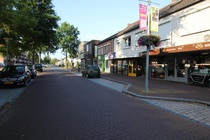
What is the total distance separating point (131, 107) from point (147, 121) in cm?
177

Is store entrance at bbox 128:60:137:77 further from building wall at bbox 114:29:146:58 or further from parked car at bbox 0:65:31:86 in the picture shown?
parked car at bbox 0:65:31:86

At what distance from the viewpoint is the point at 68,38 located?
57.3 m

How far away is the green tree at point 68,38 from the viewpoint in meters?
57.7

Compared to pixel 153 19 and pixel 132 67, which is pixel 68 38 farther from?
pixel 153 19

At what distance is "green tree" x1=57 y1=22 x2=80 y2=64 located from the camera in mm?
57719

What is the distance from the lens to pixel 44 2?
81.4ft

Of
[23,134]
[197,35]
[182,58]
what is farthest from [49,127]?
[182,58]

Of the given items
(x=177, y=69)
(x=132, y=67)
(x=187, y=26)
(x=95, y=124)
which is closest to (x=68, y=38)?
(x=132, y=67)

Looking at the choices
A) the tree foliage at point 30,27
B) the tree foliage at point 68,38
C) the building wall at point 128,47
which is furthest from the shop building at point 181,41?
the tree foliage at point 68,38

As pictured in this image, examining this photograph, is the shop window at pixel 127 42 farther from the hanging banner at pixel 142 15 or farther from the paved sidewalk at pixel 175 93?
the hanging banner at pixel 142 15

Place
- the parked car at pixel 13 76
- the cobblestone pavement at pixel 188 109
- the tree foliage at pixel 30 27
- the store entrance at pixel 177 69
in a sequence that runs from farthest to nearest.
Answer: the tree foliage at pixel 30 27 → the store entrance at pixel 177 69 → the parked car at pixel 13 76 → the cobblestone pavement at pixel 188 109

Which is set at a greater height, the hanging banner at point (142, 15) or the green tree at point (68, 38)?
the green tree at point (68, 38)

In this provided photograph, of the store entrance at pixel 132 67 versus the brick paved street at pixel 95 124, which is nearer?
the brick paved street at pixel 95 124

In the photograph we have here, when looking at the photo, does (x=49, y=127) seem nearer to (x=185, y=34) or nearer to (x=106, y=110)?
(x=106, y=110)
